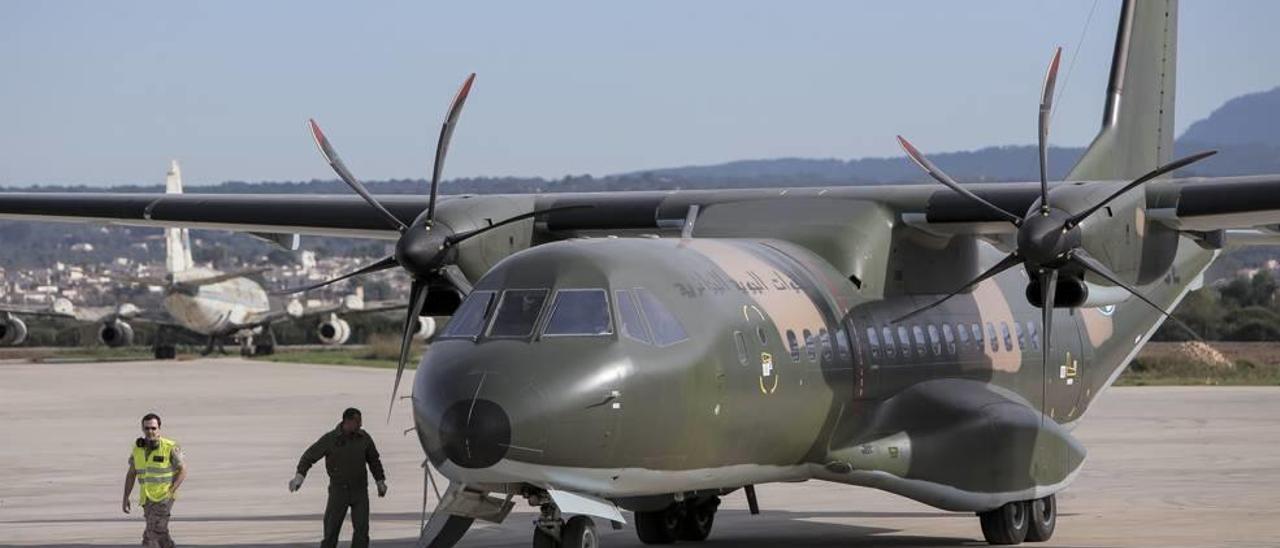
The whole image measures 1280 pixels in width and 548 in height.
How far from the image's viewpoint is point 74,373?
62.4 m

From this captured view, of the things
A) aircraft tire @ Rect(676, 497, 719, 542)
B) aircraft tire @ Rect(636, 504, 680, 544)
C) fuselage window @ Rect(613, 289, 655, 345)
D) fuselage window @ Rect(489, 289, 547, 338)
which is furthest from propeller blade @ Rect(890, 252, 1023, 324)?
fuselage window @ Rect(489, 289, 547, 338)

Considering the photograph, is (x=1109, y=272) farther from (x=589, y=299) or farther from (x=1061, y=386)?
(x=589, y=299)

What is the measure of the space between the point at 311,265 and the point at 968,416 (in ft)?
554

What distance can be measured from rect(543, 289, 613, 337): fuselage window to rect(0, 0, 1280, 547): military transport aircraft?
0.02 metres

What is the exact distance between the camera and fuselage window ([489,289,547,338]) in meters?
14.6

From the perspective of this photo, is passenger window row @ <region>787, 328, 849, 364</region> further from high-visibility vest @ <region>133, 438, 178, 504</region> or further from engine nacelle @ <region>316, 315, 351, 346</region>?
engine nacelle @ <region>316, 315, 351, 346</region>

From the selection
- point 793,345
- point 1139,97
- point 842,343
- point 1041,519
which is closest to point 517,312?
point 793,345

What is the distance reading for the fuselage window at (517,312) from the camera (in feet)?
48.1

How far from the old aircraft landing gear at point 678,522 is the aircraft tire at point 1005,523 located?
2547 millimetres

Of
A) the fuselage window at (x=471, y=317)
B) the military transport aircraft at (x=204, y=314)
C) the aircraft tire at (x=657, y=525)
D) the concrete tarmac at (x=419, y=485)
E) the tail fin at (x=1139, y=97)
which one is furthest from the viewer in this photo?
the military transport aircraft at (x=204, y=314)

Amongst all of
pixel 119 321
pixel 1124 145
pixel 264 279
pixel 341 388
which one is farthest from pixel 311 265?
pixel 1124 145

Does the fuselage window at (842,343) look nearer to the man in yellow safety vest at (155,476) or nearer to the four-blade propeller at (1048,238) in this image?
the four-blade propeller at (1048,238)

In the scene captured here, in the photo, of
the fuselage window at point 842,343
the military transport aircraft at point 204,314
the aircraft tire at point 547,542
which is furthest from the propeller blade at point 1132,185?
the military transport aircraft at point 204,314

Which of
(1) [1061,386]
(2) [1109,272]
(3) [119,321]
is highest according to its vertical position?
(2) [1109,272]
